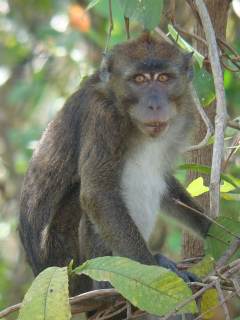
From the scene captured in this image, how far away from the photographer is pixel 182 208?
18.5 ft

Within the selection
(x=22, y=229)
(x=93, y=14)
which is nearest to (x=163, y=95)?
(x=22, y=229)

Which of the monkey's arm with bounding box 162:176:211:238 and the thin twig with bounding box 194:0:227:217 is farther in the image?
the monkey's arm with bounding box 162:176:211:238

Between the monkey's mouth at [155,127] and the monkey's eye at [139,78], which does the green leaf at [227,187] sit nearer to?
the monkey's mouth at [155,127]

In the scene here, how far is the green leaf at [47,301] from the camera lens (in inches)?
122

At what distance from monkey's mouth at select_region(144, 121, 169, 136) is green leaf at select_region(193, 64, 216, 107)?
0.90 feet

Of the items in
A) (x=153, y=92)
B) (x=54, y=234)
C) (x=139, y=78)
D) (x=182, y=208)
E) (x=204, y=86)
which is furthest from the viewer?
(x=182, y=208)

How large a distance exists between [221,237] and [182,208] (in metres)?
1.45

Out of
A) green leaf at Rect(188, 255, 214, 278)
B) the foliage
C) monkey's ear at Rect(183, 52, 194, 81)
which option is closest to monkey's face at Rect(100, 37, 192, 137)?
monkey's ear at Rect(183, 52, 194, 81)

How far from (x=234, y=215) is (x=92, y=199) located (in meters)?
0.89

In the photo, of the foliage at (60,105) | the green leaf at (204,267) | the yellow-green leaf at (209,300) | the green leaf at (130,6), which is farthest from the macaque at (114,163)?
the yellow-green leaf at (209,300)

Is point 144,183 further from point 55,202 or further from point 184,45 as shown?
point 184,45

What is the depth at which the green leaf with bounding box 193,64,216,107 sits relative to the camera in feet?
16.0

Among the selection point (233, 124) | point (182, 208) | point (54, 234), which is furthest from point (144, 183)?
point (233, 124)

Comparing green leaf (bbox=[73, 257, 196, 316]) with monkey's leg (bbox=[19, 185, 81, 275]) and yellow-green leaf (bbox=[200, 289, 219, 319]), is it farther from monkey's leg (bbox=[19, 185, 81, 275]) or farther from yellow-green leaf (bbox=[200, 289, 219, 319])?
monkey's leg (bbox=[19, 185, 81, 275])
